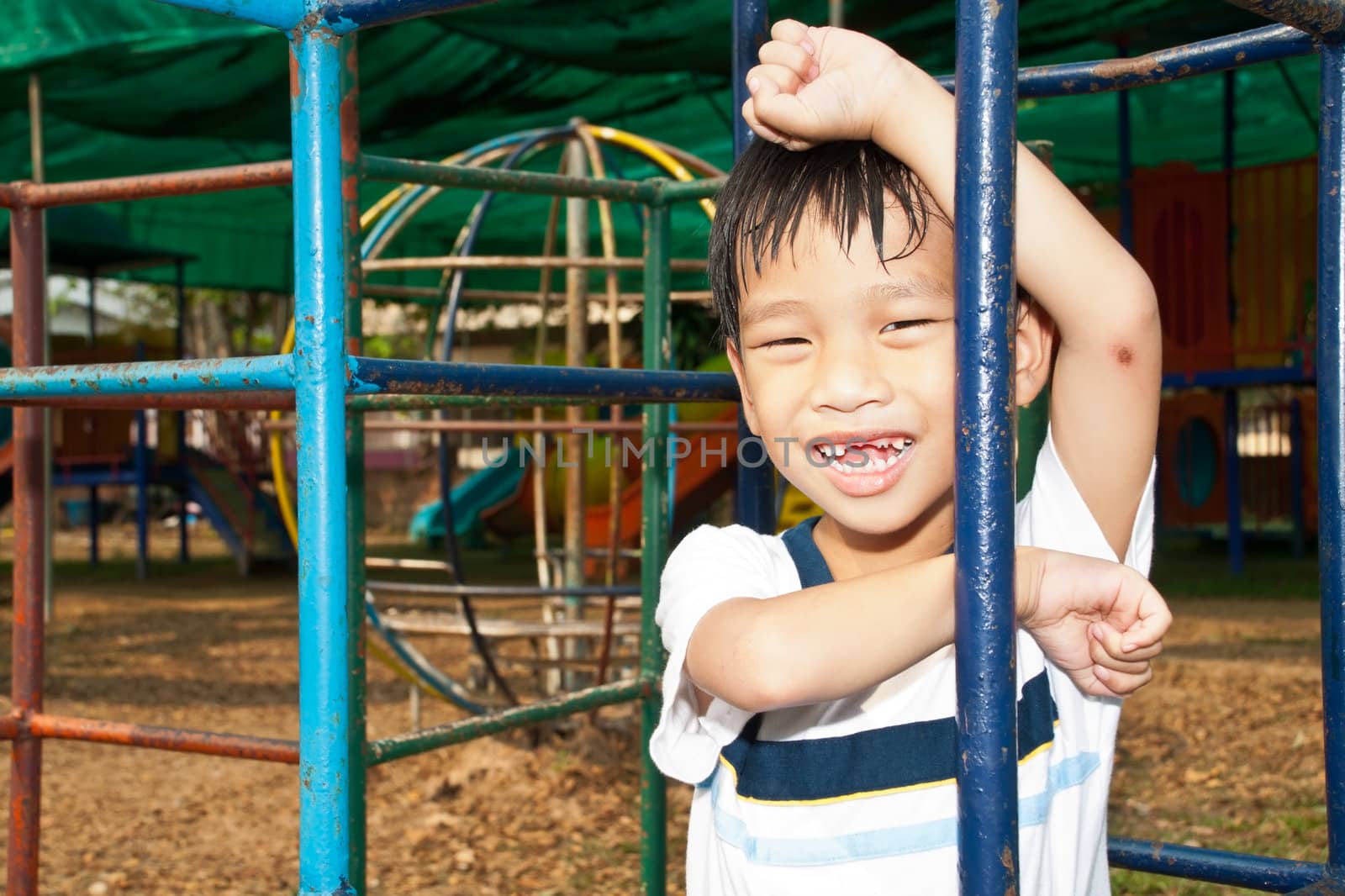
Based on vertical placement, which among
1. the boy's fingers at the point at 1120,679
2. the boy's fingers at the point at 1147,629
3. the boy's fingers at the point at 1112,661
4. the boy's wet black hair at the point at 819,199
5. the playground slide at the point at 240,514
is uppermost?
the boy's wet black hair at the point at 819,199

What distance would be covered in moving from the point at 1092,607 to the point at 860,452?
0.19 metres

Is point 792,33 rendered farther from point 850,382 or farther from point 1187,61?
point 1187,61

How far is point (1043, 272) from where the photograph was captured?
2.86ft

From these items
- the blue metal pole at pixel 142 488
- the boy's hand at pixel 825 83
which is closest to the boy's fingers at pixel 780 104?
the boy's hand at pixel 825 83

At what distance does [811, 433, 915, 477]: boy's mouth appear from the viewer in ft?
3.01

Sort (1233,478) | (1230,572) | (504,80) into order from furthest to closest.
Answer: (1230,572), (1233,478), (504,80)

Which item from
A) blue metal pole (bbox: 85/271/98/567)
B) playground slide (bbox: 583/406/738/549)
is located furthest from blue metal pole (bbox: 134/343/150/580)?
playground slide (bbox: 583/406/738/549)

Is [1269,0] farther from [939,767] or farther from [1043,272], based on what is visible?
[939,767]

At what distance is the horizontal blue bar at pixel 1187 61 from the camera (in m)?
1.12

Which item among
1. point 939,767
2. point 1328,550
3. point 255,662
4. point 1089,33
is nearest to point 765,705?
point 939,767

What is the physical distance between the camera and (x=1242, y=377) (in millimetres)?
6562

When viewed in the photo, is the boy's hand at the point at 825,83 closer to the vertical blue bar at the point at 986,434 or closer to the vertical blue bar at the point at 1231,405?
the vertical blue bar at the point at 986,434

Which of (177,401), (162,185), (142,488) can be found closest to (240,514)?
(142,488)

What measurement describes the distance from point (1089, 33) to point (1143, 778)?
11.7 ft
